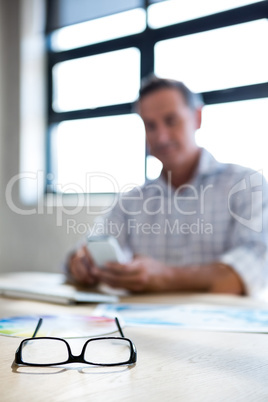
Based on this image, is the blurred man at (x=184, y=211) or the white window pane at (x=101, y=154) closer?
the blurred man at (x=184, y=211)

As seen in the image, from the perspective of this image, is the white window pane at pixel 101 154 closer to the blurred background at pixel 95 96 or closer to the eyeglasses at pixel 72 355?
the blurred background at pixel 95 96

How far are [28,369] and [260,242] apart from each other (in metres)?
1.00

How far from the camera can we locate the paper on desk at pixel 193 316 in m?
0.69

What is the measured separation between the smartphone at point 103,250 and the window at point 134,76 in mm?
1176

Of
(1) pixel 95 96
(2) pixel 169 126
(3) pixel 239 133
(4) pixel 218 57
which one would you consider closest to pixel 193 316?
(2) pixel 169 126

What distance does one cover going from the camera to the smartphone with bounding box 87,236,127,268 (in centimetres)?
121

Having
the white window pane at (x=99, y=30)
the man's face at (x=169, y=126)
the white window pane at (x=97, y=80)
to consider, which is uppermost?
the white window pane at (x=99, y=30)

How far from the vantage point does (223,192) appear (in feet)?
5.34

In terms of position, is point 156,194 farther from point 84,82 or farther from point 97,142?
point 84,82

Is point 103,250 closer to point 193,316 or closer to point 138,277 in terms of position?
point 138,277

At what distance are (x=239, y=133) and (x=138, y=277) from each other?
1.53 m

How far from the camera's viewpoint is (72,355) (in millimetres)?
469

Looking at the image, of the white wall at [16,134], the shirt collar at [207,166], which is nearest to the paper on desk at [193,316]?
the shirt collar at [207,166]

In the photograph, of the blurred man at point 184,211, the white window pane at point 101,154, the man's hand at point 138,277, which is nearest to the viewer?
the man's hand at point 138,277
